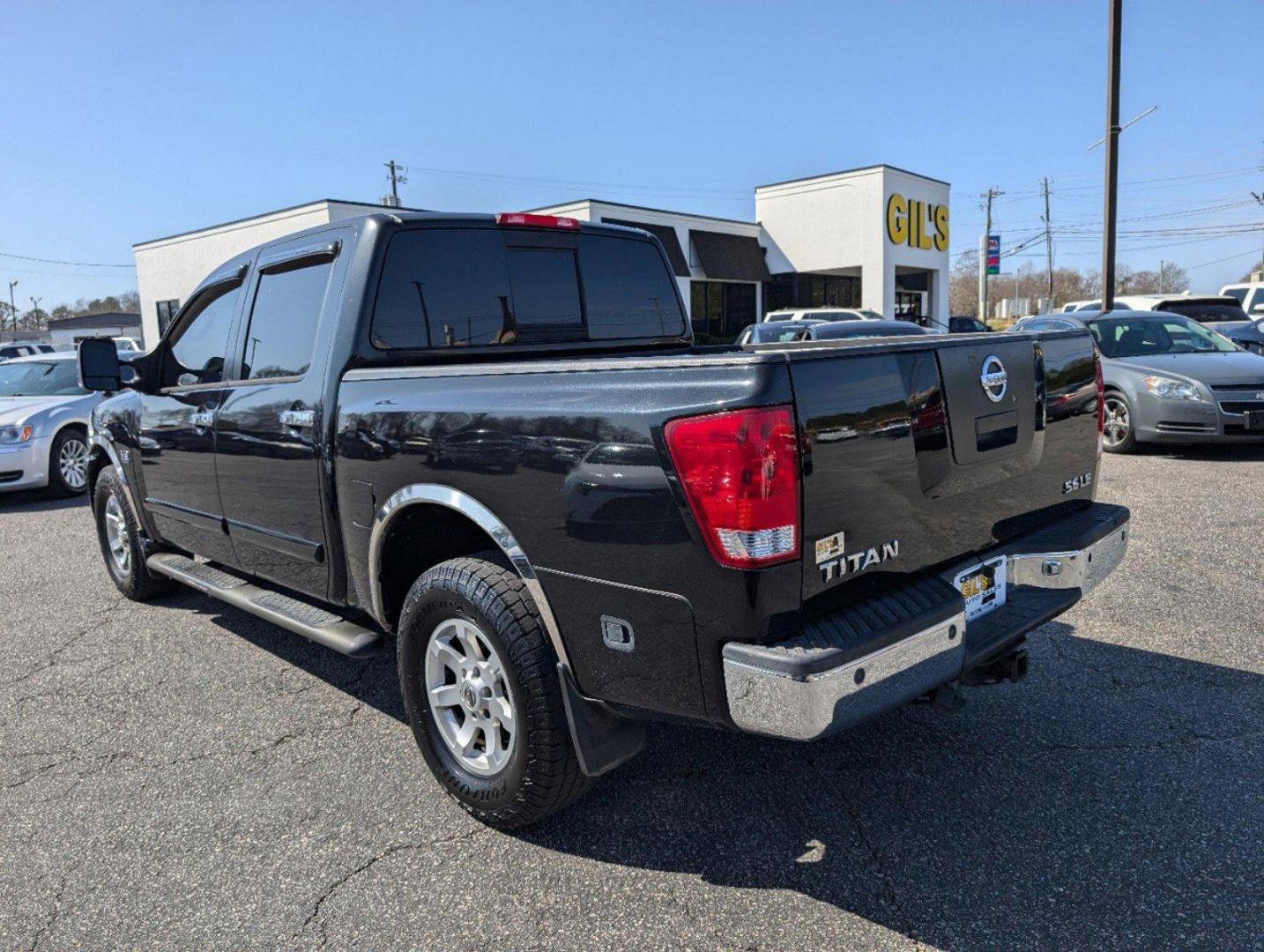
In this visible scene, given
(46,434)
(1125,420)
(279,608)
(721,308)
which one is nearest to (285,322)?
(279,608)

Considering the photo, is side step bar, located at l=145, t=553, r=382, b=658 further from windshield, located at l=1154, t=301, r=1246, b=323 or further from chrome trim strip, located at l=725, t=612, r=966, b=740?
windshield, located at l=1154, t=301, r=1246, b=323

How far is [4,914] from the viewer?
2717mm

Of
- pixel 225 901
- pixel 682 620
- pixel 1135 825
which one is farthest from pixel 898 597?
pixel 225 901

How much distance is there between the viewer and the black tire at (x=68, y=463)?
1045 cm

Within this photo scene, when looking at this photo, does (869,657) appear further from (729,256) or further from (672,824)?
(729,256)

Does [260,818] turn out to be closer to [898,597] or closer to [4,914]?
[4,914]

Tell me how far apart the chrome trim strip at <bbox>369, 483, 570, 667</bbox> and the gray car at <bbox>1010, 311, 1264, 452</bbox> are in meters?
7.38

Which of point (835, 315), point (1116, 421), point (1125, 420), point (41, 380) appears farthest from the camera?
point (835, 315)

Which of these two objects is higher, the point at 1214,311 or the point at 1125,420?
the point at 1214,311

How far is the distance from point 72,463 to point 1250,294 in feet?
82.3

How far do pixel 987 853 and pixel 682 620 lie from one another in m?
1.34

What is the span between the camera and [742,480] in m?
2.24

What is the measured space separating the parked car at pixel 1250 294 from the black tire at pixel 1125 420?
1450cm

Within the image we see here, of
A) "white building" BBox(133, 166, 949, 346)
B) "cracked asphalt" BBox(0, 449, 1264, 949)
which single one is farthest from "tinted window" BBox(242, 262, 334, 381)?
"white building" BBox(133, 166, 949, 346)
